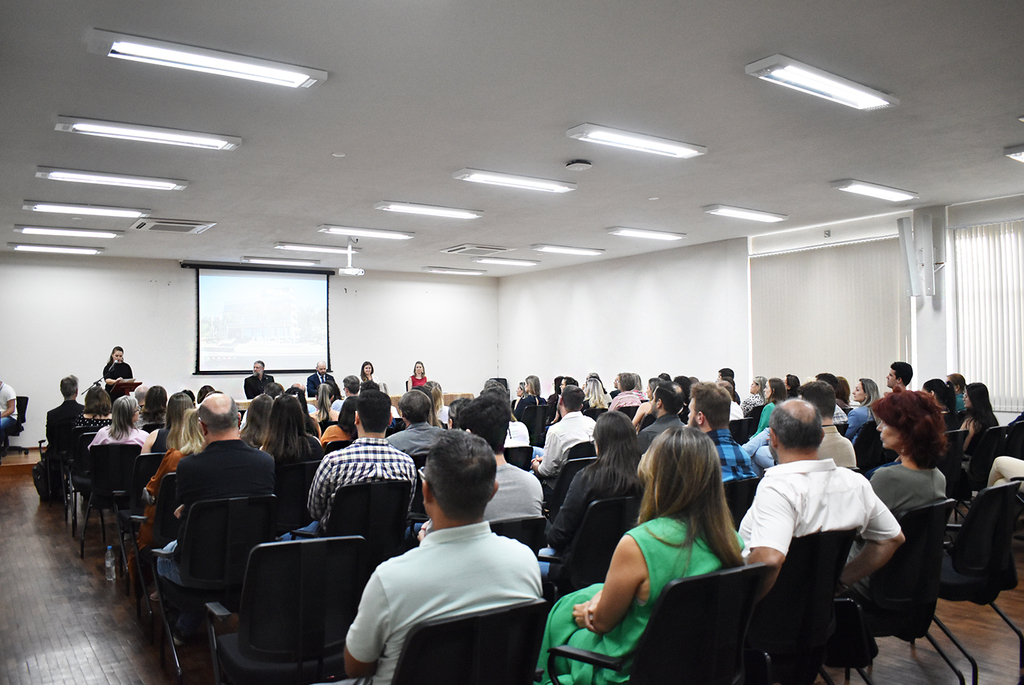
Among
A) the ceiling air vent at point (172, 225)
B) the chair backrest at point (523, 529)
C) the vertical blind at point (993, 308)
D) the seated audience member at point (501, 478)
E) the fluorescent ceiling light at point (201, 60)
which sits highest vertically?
the ceiling air vent at point (172, 225)

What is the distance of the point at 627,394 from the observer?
741 centimetres

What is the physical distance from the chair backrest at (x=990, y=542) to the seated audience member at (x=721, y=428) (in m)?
0.94

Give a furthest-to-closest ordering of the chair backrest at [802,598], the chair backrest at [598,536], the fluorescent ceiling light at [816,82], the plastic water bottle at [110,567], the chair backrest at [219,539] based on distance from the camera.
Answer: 1. the plastic water bottle at [110,567]
2. the fluorescent ceiling light at [816,82]
3. the chair backrest at [219,539]
4. the chair backrest at [598,536]
5. the chair backrest at [802,598]

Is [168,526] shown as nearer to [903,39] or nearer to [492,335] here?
[903,39]

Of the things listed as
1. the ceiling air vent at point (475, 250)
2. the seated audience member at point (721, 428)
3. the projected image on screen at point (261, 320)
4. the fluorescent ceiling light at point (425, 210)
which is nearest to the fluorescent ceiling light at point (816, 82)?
the seated audience member at point (721, 428)

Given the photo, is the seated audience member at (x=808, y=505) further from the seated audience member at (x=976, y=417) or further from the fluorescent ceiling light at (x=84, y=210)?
the fluorescent ceiling light at (x=84, y=210)

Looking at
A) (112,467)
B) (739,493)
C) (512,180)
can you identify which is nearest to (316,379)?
(512,180)

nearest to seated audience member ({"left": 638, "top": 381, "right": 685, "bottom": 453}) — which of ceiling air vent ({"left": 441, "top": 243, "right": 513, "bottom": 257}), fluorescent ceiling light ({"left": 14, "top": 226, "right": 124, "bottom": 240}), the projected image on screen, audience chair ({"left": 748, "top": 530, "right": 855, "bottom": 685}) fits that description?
audience chair ({"left": 748, "top": 530, "right": 855, "bottom": 685})

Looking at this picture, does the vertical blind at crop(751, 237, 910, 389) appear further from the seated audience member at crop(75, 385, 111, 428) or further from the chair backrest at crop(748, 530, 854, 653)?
the seated audience member at crop(75, 385, 111, 428)

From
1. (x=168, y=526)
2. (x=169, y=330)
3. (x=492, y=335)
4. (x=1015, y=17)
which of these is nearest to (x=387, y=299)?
(x=492, y=335)

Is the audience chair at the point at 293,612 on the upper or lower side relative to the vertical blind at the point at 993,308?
lower

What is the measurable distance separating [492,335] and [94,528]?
11.1m

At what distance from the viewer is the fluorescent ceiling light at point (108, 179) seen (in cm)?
669

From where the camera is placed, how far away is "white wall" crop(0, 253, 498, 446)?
12367 mm
